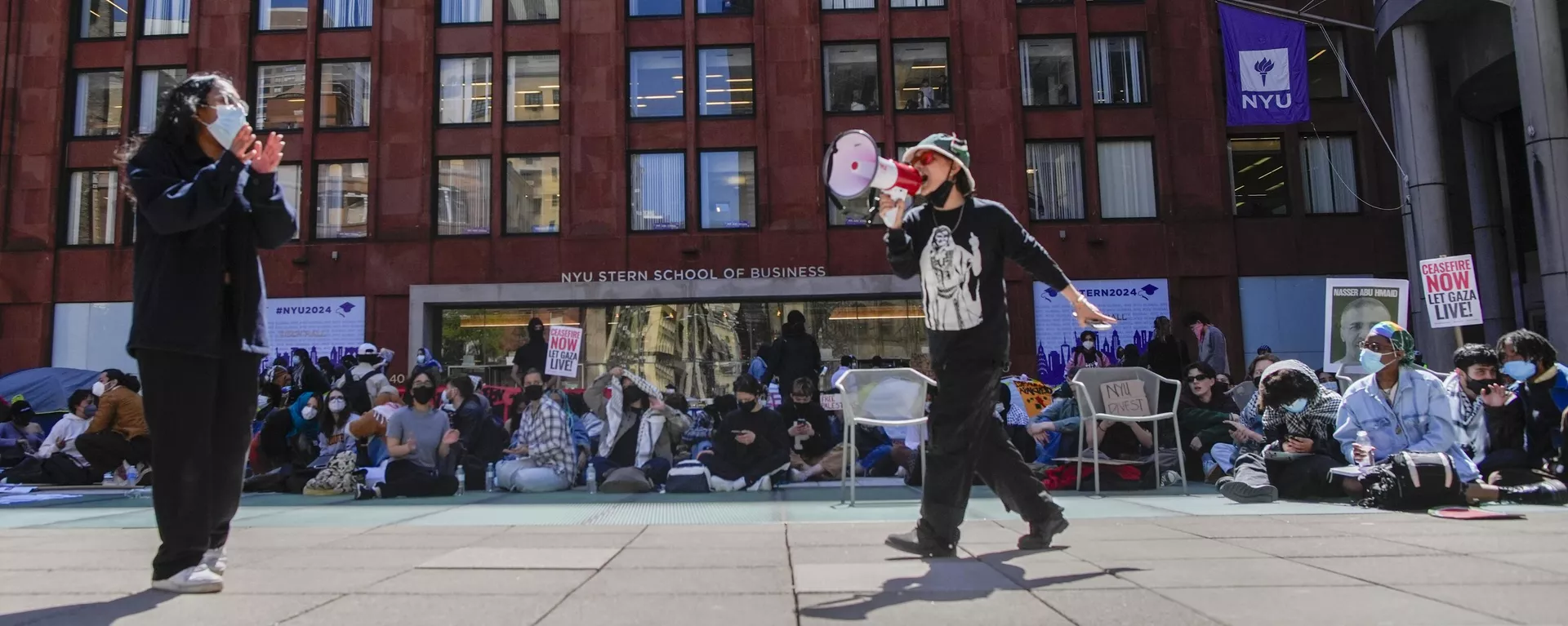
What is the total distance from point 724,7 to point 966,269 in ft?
67.1

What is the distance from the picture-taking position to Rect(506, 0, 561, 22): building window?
23656 mm

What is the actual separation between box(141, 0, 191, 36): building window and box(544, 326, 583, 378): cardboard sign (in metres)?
17.0

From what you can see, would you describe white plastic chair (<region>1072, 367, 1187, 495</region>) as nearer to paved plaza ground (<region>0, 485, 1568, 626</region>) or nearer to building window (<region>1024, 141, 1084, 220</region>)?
paved plaza ground (<region>0, 485, 1568, 626</region>)

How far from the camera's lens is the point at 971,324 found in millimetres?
4316

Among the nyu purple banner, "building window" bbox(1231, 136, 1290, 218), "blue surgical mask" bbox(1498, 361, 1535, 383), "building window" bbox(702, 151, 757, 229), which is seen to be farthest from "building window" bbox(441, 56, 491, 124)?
"blue surgical mask" bbox(1498, 361, 1535, 383)

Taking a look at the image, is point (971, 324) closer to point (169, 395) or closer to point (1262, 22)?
point (169, 395)

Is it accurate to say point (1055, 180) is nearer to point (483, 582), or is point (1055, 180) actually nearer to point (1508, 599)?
point (1508, 599)

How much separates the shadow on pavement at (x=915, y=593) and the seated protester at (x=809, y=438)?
6618 millimetres

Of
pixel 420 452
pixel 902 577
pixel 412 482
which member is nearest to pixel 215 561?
pixel 902 577

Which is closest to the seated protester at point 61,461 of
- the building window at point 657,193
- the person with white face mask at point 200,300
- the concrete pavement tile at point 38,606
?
the concrete pavement tile at point 38,606

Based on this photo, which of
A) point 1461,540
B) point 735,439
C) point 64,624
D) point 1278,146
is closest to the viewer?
point 64,624

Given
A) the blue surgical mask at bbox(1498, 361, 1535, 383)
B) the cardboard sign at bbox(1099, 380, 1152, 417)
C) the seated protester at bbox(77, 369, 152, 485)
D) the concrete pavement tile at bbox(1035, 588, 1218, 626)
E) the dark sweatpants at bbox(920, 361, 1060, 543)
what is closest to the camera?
the concrete pavement tile at bbox(1035, 588, 1218, 626)

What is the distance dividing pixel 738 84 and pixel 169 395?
2050 cm

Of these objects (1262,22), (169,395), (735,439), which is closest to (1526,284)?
(1262,22)
